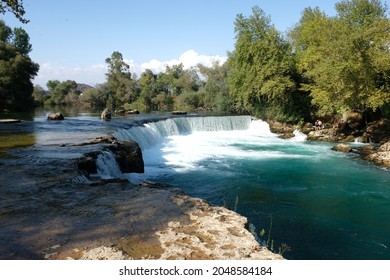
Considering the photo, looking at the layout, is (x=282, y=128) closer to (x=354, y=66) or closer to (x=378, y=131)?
(x=378, y=131)

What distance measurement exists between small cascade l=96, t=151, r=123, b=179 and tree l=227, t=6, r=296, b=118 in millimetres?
19309

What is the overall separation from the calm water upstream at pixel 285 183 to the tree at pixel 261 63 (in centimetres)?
674

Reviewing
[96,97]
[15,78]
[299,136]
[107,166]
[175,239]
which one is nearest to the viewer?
[175,239]

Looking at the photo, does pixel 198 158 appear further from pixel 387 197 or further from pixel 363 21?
pixel 363 21

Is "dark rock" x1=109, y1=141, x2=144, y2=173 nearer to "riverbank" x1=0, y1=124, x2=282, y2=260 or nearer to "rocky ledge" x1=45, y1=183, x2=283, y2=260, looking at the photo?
"riverbank" x1=0, y1=124, x2=282, y2=260

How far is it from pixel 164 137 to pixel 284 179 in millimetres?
12775

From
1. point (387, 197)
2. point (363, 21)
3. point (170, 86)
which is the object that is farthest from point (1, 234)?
point (170, 86)

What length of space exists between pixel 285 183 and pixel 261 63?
1825 cm

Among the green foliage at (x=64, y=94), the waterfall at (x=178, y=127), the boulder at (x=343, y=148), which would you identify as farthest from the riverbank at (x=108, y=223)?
the green foliage at (x=64, y=94)

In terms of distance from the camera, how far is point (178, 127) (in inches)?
1077

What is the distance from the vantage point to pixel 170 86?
232 ft

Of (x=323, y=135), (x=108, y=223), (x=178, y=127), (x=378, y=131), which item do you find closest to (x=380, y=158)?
(x=323, y=135)

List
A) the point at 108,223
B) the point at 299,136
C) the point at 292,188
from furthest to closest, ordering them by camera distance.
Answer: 1. the point at 299,136
2. the point at 292,188
3. the point at 108,223

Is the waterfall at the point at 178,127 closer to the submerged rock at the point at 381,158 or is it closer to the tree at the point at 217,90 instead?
the tree at the point at 217,90
